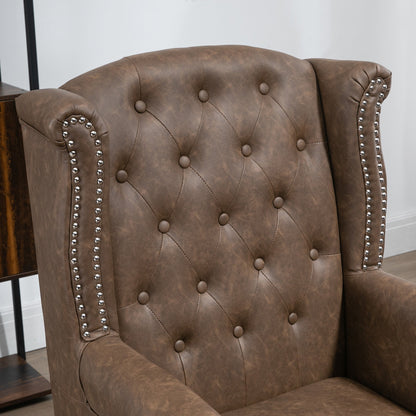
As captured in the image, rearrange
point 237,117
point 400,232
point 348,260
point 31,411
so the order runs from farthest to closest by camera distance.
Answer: point 400,232
point 31,411
point 348,260
point 237,117

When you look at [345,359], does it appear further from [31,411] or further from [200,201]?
[31,411]

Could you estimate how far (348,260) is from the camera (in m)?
1.85

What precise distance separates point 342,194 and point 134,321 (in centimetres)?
60

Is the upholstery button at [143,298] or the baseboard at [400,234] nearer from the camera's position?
the upholstery button at [143,298]

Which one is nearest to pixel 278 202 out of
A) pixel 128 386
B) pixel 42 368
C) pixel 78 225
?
pixel 78 225

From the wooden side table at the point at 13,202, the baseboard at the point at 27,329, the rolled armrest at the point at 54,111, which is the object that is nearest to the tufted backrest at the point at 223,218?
the rolled armrest at the point at 54,111

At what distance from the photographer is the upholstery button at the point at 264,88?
1.77 m

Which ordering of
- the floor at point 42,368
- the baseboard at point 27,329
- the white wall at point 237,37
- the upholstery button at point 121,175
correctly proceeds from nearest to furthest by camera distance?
the upholstery button at point 121,175, the floor at point 42,368, the white wall at point 237,37, the baseboard at point 27,329

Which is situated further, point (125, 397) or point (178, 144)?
point (178, 144)

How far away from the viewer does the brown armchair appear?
1480mm

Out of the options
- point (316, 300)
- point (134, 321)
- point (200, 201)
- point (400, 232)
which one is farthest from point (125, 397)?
point (400, 232)

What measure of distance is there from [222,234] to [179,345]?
0.26 metres

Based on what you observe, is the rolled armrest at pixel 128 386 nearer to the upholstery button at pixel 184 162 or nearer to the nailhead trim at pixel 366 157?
the upholstery button at pixel 184 162

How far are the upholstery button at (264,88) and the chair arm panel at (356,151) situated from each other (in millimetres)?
135
